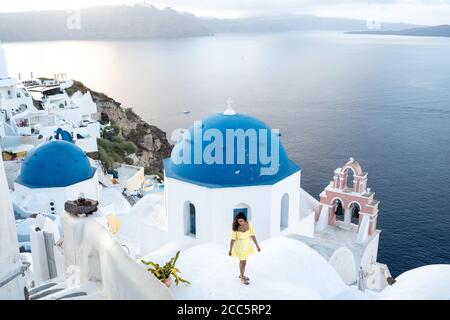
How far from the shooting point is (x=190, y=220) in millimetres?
11977

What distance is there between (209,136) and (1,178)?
680 cm

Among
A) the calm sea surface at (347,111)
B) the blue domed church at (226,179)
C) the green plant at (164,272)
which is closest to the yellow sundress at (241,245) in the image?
the green plant at (164,272)

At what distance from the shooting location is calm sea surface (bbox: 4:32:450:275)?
32.6 metres

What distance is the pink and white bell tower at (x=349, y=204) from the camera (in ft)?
49.7

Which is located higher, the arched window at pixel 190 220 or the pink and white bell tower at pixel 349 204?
the arched window at pixel 190 220

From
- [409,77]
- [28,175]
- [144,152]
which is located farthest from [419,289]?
[409,77]

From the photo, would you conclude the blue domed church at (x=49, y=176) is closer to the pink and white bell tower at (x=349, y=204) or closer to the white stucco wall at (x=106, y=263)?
the pink and white bell tower at (x=349, y=204)

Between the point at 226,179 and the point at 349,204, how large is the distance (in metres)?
6.60

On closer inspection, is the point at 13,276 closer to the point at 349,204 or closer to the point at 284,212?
the point at 284,212

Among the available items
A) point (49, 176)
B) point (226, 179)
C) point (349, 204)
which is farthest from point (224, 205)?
point (49, 176)

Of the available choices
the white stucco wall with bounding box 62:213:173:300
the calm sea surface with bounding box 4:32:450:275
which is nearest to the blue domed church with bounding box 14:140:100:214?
the white stucco wall with bounding box 62:213:173:300

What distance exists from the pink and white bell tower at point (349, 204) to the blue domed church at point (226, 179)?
418 cm

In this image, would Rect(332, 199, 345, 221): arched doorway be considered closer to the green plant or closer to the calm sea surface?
the green plant

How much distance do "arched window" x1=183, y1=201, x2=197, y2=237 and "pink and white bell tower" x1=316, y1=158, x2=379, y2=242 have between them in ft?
16.9
